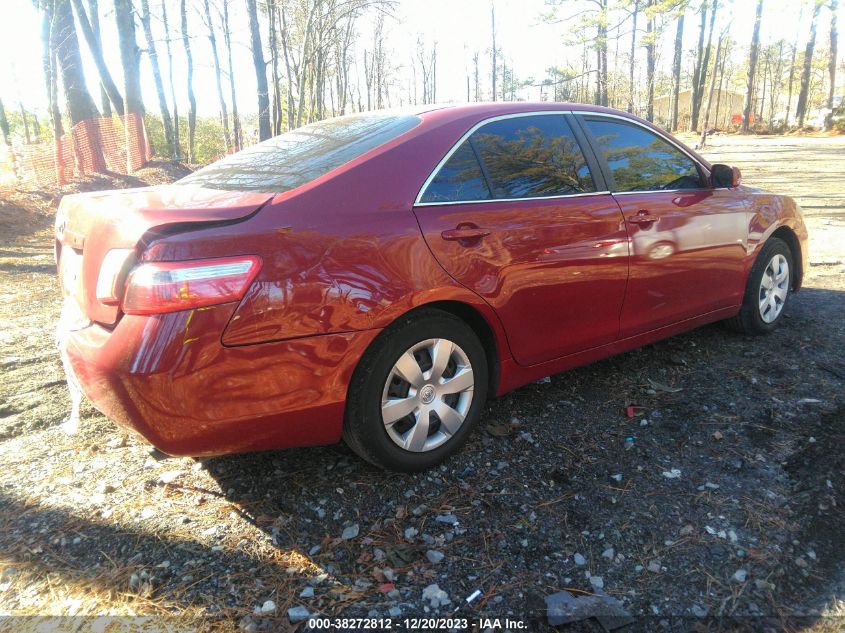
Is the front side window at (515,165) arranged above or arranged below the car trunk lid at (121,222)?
above

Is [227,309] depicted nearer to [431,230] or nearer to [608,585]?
[431,230]

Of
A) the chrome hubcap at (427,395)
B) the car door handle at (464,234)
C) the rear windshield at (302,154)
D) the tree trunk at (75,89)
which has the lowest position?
the chrome hubcap at (427,395)

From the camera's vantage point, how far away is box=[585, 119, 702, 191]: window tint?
335 cm

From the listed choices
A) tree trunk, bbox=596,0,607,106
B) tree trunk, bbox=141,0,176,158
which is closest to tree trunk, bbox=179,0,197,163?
tree trunk, bbox=141,0,176,158

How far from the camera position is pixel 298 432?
2297 mm

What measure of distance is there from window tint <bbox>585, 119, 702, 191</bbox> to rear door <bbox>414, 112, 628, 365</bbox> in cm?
21

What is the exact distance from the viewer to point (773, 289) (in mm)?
4332

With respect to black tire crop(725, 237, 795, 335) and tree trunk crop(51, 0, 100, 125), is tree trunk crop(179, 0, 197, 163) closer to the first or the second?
tree trunk crop(51, 0, 100, 125)

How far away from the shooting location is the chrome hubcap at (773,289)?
425 cm

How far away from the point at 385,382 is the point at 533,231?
1.06 m

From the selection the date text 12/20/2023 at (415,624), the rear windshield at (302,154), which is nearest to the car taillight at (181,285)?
the rear windshield at (302,154)

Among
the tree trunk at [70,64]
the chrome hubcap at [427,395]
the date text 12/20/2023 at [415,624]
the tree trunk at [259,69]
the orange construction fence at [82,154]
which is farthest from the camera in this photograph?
the tree trunk at [259,69]

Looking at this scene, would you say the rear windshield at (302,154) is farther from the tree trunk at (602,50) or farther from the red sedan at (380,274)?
the tree trunk at (602,50)

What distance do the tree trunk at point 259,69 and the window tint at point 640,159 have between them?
14459 millimetres
